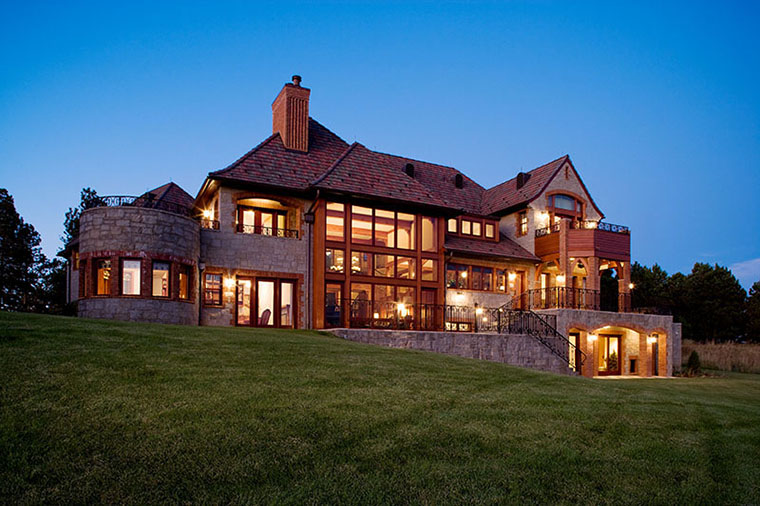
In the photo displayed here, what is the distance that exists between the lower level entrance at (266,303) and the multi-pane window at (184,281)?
2.29 m

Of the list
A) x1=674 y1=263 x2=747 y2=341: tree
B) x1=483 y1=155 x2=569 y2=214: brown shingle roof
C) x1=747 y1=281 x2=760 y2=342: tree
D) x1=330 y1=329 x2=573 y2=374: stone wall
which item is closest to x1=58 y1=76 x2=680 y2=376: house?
x1=483 y1=155 x2=569 y2=214: brown shingle roof

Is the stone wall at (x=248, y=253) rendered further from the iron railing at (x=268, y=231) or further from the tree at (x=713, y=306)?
the tree at (x=713, y=306)

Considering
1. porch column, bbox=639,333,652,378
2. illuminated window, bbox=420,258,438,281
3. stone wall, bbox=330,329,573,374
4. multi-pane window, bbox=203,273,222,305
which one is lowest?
porch column, bbox=639,333,652,378

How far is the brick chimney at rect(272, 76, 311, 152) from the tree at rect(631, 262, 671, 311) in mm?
39907

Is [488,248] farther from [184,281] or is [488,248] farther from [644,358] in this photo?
[184,281]

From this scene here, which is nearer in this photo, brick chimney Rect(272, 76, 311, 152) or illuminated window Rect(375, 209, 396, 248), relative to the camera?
illuminated window Rect(375, 209, 396, 248)

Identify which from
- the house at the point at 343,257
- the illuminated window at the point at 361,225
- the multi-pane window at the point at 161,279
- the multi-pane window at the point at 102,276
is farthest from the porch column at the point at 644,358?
the multi-pane window at the point at 102,276

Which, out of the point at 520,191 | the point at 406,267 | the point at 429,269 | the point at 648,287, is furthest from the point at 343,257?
the point at 648,287

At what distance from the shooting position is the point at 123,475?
A: 18.3 feet

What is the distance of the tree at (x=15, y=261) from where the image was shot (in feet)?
125

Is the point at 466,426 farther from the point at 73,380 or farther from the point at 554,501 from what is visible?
the point at 73,380

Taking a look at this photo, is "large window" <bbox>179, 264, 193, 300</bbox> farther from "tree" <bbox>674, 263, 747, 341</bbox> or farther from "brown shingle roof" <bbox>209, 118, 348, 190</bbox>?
"tree" <bbox>674, 263, 747, 341</bbox>

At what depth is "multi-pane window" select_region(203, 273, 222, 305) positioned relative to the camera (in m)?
22.2

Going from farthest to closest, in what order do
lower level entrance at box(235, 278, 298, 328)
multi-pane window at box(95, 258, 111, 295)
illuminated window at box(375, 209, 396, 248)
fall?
1. illuminated window at box(375, 209, 396, 248)
2. lower level entrance at box(235, 278, 298, 328)
3. multi-pane window at box(95, 258, 111, 295)
